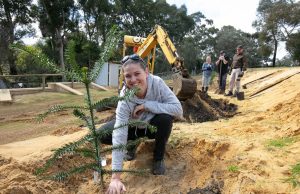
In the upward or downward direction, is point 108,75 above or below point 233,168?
below

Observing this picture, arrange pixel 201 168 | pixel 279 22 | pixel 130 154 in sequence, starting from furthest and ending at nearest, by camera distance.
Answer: pixel 279 22, pixel 130 154, pixel 201 168

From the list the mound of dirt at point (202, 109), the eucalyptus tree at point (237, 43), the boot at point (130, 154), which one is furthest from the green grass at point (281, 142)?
the eucalyptus tree at point (237, 43)

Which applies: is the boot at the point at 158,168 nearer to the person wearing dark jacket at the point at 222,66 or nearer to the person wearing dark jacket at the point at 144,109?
the person wearing dark jacket at the point at 144,109

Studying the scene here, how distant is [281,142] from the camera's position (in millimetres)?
3867

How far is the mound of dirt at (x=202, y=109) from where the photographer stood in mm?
7270

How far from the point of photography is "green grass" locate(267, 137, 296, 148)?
376 centimetres

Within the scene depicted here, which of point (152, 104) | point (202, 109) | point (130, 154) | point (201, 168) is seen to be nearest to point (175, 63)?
point (202, 109)

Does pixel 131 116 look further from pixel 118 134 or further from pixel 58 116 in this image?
pixel 58 116

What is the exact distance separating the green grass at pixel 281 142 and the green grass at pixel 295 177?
0.64 m

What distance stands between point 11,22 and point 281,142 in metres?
21.1

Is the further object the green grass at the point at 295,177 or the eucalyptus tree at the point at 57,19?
the eucalyptus tree at the point at 57,19

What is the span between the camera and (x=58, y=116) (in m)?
9.80

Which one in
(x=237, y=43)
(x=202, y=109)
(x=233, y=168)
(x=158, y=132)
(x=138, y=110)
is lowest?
(x=202, y=109)

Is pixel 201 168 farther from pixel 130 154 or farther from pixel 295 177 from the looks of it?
pixel 295 177
